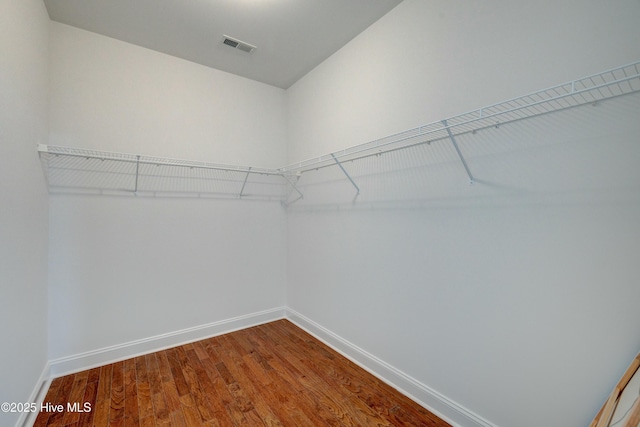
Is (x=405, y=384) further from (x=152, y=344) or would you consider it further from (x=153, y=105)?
(x=153, y=105)

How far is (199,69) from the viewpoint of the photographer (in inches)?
104

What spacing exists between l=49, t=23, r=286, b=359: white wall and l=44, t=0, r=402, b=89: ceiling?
0.16 meters

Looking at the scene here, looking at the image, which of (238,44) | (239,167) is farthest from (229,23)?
(239,167)

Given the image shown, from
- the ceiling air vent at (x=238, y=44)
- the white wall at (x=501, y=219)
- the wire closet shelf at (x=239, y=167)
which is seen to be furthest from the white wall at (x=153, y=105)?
the white wall at (x=501, y=219)

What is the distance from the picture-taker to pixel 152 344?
240 cm

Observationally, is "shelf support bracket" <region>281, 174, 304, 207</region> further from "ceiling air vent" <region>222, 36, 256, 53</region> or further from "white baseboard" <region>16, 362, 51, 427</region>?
"white baseboard" <region>16, 362, 51, 427</region>

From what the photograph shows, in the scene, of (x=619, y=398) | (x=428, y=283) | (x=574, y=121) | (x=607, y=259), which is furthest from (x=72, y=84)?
(x=619, y=398)

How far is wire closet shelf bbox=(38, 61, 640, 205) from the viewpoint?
4.13 ft

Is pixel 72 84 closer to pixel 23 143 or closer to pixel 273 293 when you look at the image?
pixel 23 143

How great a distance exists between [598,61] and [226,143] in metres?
2.66

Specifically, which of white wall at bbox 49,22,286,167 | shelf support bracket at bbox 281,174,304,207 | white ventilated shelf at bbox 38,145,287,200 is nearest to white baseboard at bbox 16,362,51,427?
white ventilated shelf at bbox 38,145,287,200

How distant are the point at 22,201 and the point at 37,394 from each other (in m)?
1.21

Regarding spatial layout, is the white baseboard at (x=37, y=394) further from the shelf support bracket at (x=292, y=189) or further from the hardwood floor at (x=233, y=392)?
the shelf support bracket at (x=292, y=189)

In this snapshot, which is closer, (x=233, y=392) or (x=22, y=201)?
(x=22, y=201)
